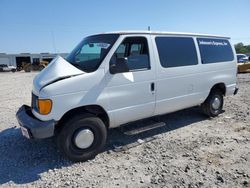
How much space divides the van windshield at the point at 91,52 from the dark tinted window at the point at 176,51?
1086 mm

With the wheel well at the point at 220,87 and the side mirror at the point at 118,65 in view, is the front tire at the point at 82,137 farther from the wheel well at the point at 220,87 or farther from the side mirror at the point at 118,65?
the wheel well at the point at 220,87

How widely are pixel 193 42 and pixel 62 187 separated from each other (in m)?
4.24

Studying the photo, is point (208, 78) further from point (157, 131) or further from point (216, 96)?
point (157, 131)

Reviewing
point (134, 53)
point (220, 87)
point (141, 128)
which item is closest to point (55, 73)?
point (134, 53)

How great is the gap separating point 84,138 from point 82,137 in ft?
0.14

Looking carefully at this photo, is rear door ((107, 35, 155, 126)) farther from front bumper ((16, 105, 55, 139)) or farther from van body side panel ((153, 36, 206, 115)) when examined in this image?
front bumper ((16, 105, 55, 139))

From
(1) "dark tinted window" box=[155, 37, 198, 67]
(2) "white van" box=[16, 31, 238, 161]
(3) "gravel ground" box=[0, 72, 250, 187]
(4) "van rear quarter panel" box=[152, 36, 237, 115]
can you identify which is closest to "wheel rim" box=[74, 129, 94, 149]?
(2) "white van" box=[16, 31, 238, 161]

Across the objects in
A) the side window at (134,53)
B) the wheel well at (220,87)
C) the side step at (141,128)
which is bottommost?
the side step at (141,128)

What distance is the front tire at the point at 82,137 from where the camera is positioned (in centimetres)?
390

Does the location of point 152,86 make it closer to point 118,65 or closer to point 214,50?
point 118,65

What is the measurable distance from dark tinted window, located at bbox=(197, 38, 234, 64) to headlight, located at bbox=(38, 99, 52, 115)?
3824 mm

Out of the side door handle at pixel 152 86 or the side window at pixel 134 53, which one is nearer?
the side window at pixel 134 53

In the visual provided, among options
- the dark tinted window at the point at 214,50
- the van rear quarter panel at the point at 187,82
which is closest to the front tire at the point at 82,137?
the van rear quarter panel at the point at 187,82

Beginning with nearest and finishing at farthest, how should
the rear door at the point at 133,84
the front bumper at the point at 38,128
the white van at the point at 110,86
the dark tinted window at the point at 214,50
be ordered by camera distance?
the front bumper at the point at 38,128
the white van at the point at 110,86
the rear door at the point at 133,84
the dark tinted window at the point at 214,50
